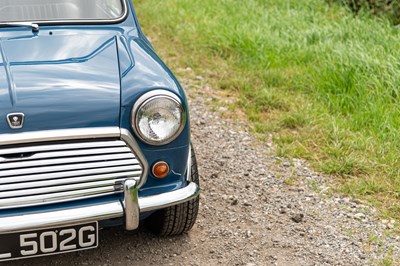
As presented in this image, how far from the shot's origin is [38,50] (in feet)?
11.1

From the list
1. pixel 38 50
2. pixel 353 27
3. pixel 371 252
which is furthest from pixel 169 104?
pixel 353 27

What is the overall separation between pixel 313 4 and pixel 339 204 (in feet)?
13.9

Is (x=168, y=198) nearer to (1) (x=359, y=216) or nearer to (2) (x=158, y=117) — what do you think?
(2) (x=158, y=117)

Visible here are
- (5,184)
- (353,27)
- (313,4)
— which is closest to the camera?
(5,184)

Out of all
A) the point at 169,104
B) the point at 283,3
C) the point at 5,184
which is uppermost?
the point at 169,104

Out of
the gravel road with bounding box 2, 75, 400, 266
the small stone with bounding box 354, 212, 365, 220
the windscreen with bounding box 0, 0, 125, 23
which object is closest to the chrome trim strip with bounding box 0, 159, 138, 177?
the gravel road with bounding box 2, 75, 400, 266

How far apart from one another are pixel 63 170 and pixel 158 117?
1.62 feet

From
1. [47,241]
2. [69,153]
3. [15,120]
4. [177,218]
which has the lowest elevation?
[177,218]

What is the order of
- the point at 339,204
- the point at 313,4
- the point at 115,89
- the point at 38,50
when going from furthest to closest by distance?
the point at 313,4 < the point at 339,204 < the point at 38,50 < the point at 115,89

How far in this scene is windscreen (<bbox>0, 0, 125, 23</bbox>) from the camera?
375 centimetres

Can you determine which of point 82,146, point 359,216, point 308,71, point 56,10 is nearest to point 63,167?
point 82,146

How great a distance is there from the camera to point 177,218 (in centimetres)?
351

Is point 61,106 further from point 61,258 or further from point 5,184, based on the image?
point 61,258

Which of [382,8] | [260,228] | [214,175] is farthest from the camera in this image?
[382,8]
